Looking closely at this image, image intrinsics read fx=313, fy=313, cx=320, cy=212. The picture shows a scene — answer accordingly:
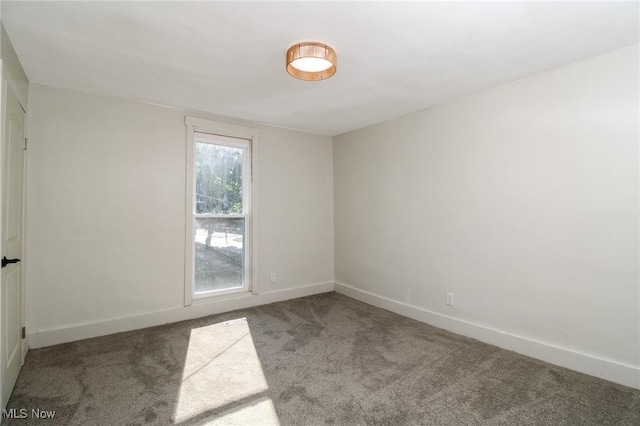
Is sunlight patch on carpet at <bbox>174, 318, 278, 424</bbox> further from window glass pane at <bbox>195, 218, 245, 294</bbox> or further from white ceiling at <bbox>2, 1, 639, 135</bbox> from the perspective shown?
white ceiling at <bbox>2, 1, 639, 135</bbox>

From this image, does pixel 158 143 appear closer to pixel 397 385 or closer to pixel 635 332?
pixel 397 385

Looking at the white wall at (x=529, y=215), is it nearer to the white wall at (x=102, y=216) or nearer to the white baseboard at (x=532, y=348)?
the white baseboard at (x=532, y=348)

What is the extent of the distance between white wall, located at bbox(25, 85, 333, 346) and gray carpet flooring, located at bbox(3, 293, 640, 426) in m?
0.33

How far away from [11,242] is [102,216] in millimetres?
896

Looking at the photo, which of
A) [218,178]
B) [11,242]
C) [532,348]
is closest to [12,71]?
[11,242]

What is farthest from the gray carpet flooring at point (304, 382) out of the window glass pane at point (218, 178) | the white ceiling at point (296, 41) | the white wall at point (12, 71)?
the white ceiling at point (296, 41)

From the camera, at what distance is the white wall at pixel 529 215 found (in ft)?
7.48

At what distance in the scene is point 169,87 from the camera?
9.71 feet

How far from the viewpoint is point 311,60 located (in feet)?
7.37

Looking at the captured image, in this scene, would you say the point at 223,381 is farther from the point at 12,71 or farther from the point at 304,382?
the point at 12,71

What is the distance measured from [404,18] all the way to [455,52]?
630 millimetres

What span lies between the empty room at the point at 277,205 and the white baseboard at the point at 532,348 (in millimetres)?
19
